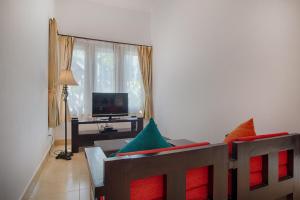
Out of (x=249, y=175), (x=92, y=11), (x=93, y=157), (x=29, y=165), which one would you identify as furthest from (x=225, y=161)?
(x=92, y=11)

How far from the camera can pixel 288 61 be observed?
5.87ft

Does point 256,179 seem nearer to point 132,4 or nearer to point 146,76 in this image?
point 146,76

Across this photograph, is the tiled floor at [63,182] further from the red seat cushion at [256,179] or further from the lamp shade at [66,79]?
the red seat cushion at [256,179]

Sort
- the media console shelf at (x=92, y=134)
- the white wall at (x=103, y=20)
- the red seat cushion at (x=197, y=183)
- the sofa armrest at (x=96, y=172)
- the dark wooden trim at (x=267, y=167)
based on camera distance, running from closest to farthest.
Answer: the sofa armrest at (x=96, y=172) → the red seat cushion at (x=197, y=183) → the dark wooden trim at (x=267, y=167) → the media console shelf at (x=92, y=134) → the white wall at (x=103, y=20)

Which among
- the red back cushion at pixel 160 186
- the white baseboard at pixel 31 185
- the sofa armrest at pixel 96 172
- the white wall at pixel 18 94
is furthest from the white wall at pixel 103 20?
the red back cushion at pixel 160 186

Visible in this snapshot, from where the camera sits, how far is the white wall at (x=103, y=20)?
4176 mm

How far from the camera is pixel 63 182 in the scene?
2275mm

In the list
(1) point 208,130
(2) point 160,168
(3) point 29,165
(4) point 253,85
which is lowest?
(3) point 29,165

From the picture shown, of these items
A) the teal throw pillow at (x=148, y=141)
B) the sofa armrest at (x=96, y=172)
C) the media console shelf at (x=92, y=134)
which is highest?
the teal throw pillow at (x=148, y=141)

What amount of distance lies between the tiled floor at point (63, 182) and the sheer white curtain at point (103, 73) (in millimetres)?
1575

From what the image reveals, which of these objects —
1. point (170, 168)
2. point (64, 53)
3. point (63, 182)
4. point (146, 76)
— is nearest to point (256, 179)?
point (170, 168)

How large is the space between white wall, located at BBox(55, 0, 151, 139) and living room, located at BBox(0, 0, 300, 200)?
0.08ft

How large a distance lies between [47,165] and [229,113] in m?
2.82

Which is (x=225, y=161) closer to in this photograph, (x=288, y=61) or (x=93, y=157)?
(x=93, y=157)
